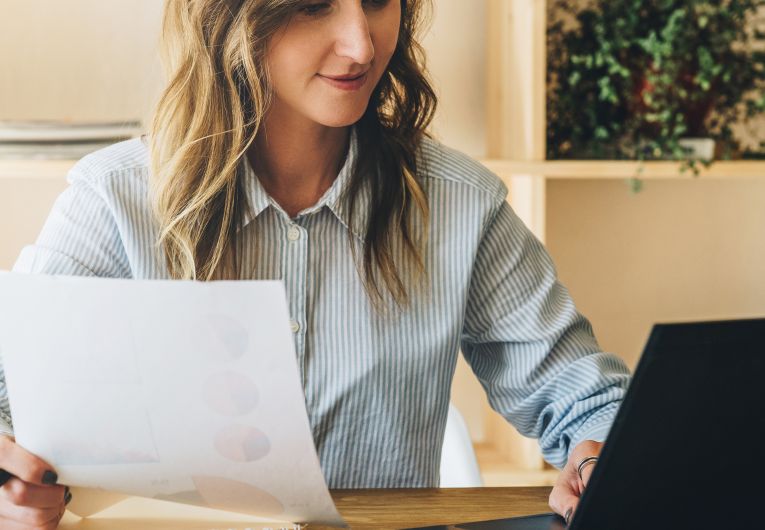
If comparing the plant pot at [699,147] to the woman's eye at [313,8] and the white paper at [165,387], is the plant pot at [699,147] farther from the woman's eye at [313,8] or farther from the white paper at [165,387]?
the white paper at [165,387]

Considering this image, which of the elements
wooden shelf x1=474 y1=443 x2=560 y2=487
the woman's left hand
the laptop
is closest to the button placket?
the woman's left hand

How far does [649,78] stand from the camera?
6.57 feet

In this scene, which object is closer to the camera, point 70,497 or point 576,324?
point 70,497

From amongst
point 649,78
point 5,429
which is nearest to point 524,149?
point 649,78

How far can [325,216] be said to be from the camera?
3.88 feet

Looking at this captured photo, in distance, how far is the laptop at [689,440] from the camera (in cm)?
61

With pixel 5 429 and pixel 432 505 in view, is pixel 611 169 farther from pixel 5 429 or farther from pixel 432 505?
pixel 5 429

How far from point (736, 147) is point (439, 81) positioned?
71cm

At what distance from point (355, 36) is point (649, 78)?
3.80ft

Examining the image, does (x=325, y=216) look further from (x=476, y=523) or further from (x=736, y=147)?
(x=736, y=147)

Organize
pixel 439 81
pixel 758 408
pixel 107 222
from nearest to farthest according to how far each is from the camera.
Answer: pixel 758 408 < pixel 107 222 < pixel 439 81

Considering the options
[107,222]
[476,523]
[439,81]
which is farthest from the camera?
[439,81]

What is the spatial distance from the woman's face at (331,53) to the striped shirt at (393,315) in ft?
0.42

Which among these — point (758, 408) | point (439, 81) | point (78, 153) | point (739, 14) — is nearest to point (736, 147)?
point (739, 14)
